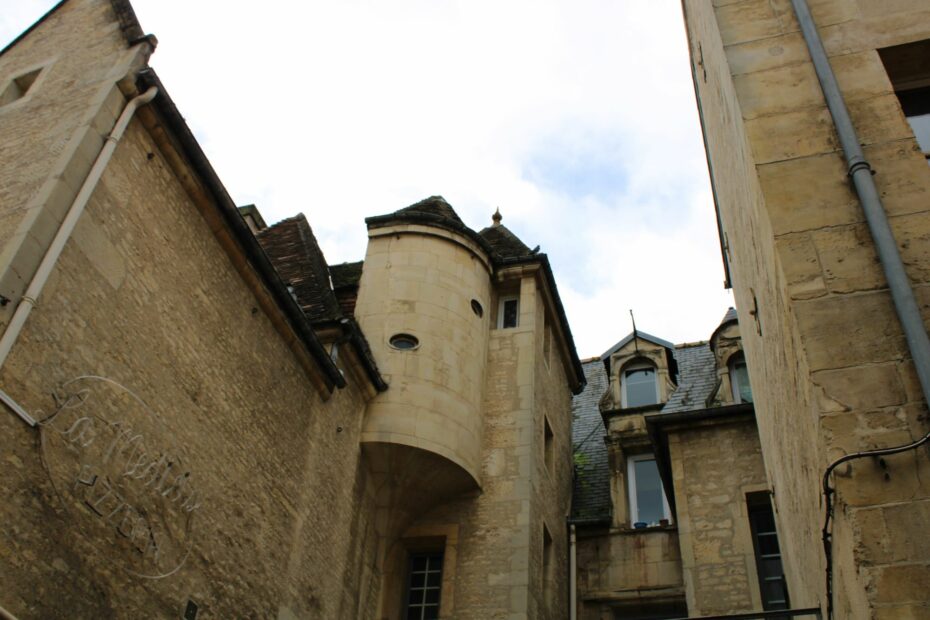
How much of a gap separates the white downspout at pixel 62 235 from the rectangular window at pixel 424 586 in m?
8.48

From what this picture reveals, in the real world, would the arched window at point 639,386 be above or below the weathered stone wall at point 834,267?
above

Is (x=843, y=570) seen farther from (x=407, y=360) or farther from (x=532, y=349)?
(x=532, y=349)

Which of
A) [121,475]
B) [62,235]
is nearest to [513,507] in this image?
[121,475]

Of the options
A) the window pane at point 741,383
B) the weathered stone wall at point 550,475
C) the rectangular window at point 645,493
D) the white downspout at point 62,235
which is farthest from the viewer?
the rectangular window at point 645,493

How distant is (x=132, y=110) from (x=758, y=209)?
21.2 ft

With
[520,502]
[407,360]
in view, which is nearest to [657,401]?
[520,502]

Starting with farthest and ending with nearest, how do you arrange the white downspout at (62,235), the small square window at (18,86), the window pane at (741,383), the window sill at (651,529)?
the window pane at (741,383), the window sill at (651,529), the small square window at (18,86), the white downspout at (62,235)

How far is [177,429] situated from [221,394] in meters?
0.97

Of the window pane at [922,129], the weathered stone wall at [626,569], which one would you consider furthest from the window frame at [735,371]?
the window pane at [922,129]

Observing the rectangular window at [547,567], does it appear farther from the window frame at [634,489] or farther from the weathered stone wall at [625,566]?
the window frame at [634,489]

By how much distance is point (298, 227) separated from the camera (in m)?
16.7

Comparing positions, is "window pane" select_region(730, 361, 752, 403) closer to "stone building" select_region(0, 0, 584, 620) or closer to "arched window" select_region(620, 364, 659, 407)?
"arched window" select_region(620, 364, 659, 407)


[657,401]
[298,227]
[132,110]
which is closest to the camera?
[132,110]

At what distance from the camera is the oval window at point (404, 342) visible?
1525 centimetres
